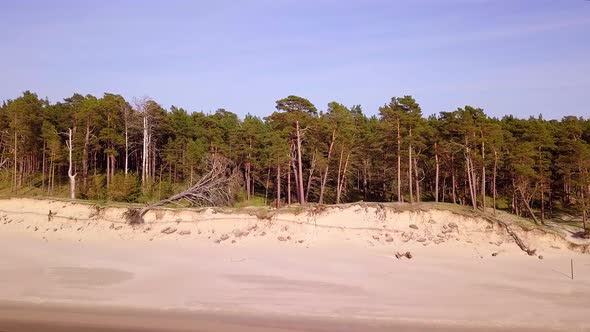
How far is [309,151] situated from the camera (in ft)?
136

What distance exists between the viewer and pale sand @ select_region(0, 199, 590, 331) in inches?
487

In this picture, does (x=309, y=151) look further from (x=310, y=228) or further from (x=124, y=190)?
(x=310, y=228)

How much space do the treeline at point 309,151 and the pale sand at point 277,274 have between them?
1052 centimetres

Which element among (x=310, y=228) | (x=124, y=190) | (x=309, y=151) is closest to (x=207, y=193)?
(x=310, y=228)

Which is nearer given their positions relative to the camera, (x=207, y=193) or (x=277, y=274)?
(x=277, y=274)

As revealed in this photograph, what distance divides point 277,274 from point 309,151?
82.7 feet

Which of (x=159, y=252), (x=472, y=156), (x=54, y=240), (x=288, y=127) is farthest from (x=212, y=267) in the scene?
(x=472, y=156)

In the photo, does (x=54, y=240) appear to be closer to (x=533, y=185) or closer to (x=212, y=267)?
(x=212, y=267)

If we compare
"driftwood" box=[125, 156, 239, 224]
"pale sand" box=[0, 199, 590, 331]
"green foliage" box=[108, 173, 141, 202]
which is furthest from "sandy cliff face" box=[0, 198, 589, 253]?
"green foliage" box=[108, 173, 141, 202]

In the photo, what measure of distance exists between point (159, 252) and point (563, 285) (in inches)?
627

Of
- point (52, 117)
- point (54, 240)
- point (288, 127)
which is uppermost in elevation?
point (52, 117)

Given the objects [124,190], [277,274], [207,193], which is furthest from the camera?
[124,190]

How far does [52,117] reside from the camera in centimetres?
4788

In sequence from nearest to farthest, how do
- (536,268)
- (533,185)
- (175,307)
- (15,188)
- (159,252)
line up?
(175,307) < (536,268) < (159,252) < (533,185) < (15,188)
